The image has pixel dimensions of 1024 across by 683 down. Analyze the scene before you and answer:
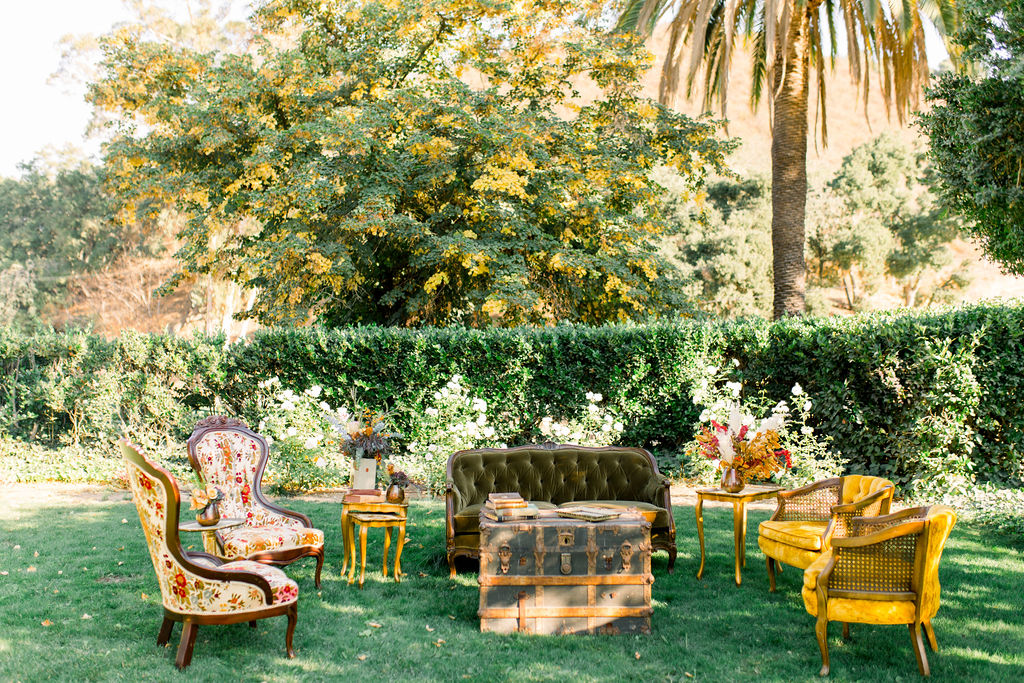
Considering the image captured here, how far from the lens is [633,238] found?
14797mm

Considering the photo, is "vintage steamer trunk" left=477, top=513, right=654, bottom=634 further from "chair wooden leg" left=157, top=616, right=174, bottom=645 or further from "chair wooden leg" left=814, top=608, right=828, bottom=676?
"chair wooden leg" left=157, top=616, right=174, bottom=645

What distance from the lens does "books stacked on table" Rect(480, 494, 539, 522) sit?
558cm

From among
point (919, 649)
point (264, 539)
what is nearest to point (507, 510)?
point (264, 539)

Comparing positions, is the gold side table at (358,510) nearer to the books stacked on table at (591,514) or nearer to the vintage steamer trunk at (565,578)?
the vintage steamer trunk at (565,578)

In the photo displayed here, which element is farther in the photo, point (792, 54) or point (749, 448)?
point (792, 54)

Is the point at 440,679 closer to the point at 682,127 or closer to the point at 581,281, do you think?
the point at 581,281

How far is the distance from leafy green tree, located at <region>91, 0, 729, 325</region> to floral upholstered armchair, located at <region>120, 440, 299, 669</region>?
8973 millimetres

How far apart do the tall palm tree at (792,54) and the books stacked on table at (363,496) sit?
8404 mm

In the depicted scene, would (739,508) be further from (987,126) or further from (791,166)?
(791,166)

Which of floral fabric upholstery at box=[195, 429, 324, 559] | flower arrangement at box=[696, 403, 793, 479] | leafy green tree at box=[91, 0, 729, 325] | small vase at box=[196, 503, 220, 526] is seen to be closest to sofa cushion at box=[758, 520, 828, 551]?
flower arrangement at box=[696, 403, 793, 479]

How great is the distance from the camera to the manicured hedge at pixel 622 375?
350 inches

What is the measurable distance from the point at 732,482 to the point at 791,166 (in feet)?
26.2

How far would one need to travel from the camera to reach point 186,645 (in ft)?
14.3

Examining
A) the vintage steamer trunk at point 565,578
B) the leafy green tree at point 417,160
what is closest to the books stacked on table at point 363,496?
the vintage steamer trunk at point 565,578
